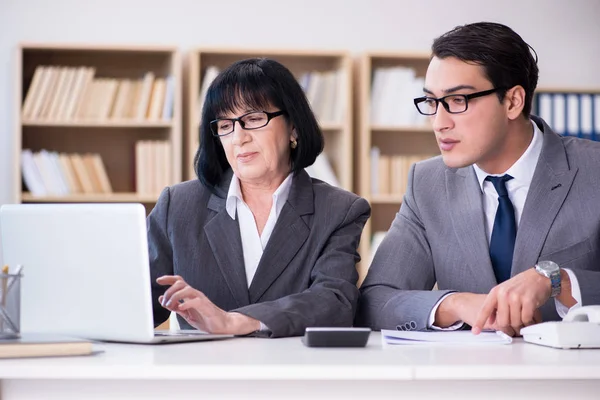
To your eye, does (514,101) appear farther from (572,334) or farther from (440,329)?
(572,334)

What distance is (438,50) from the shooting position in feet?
6.75

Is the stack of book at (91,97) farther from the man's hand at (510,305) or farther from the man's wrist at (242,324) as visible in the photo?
the man's hand at (510,305)

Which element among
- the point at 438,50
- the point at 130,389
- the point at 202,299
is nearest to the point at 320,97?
the point at 438,50

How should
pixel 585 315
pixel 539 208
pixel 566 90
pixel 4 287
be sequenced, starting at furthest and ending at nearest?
pixel 566 90 < pixel 539 208 < pixel 585 315 < pixel 4 287

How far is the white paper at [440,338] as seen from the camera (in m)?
1.50

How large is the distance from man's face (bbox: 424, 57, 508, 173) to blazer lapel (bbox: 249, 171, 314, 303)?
1.22 feet

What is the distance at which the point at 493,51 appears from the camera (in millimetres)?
2018

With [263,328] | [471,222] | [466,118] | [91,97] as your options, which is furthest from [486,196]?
[91,97]

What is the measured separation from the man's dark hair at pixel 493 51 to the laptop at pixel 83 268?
1.00 meters

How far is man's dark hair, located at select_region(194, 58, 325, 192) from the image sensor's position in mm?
2064

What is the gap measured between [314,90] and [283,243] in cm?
268

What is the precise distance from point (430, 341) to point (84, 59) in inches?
141

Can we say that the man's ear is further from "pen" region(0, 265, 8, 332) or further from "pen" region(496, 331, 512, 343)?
"pen" region(0, 265, 8, 332)

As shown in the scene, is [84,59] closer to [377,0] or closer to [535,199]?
[377,0]
